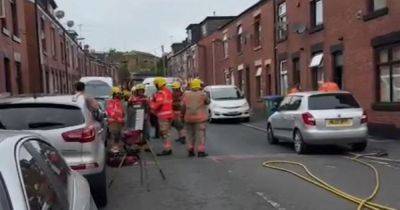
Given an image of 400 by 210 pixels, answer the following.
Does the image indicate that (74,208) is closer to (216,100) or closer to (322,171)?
(322,171)

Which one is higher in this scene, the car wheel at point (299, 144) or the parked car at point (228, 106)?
the parked car at point (228, 106)

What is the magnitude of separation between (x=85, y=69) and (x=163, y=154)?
181ft

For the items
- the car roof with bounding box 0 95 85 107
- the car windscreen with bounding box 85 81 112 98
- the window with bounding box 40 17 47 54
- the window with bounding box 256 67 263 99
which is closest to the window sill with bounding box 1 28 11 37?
the car windscreen with bounding box 85 81 112 98

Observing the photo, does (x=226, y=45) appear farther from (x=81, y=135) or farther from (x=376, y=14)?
(x=81, y=135)

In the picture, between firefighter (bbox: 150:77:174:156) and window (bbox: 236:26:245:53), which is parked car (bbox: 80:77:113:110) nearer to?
window (bbox: 236:26:245:53)

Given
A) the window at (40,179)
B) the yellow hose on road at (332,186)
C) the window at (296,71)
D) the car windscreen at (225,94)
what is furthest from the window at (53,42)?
the window at (40,179)

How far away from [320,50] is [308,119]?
10.1 metres

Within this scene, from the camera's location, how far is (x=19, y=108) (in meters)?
7.77

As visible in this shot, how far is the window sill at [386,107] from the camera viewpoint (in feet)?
57.0

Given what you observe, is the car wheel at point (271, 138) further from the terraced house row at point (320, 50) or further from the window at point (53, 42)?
the window at point (53, 42)

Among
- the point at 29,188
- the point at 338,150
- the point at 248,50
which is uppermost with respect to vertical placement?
the point at 248,50

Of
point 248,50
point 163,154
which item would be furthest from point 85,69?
point 163,154

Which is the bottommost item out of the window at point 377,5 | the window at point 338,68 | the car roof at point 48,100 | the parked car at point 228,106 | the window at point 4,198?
the parked car at point 228,106

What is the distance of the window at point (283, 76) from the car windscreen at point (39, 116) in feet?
72.3
